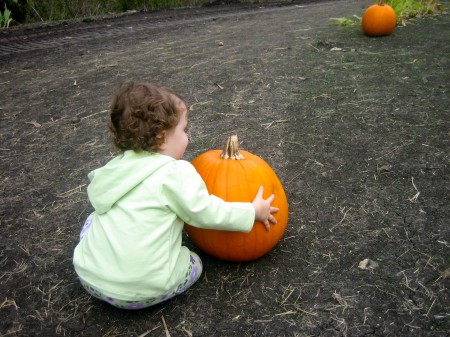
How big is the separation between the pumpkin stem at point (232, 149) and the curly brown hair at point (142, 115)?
1.31 feet

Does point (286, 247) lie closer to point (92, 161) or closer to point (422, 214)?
point (422, 214)

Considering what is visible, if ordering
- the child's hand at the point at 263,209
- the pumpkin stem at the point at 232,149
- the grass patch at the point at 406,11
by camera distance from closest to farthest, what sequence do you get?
the child's hand at the point at 263,209
the pumpkin stem at the point at 232,149
the grass patch at the point at 406,11

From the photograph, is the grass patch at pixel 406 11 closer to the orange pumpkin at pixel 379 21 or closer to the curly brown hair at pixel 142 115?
the orange pumpkin at pixel 379 21

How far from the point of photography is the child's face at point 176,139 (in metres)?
2.26

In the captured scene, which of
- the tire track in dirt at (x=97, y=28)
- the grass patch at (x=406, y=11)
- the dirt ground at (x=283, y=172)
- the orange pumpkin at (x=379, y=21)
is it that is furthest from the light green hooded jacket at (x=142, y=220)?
the grass patch at (x=406, y=11)

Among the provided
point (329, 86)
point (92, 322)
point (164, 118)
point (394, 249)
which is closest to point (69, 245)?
point (92, 322)

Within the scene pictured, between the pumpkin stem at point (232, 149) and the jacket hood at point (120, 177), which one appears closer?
the jacket hood at point (120, 177)

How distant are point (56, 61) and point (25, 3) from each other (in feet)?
13.7

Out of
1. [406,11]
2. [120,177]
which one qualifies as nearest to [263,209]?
Answer: [120,177]

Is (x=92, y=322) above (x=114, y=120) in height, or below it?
below

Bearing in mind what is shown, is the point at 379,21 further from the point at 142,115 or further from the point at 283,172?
the point at 142,115

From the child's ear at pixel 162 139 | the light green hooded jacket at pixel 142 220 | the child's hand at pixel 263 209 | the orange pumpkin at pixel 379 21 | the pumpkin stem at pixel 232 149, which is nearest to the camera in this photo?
the light green hooded jacket at pixel 142 220

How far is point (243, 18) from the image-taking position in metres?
10.6

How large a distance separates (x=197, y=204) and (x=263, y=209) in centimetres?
43
